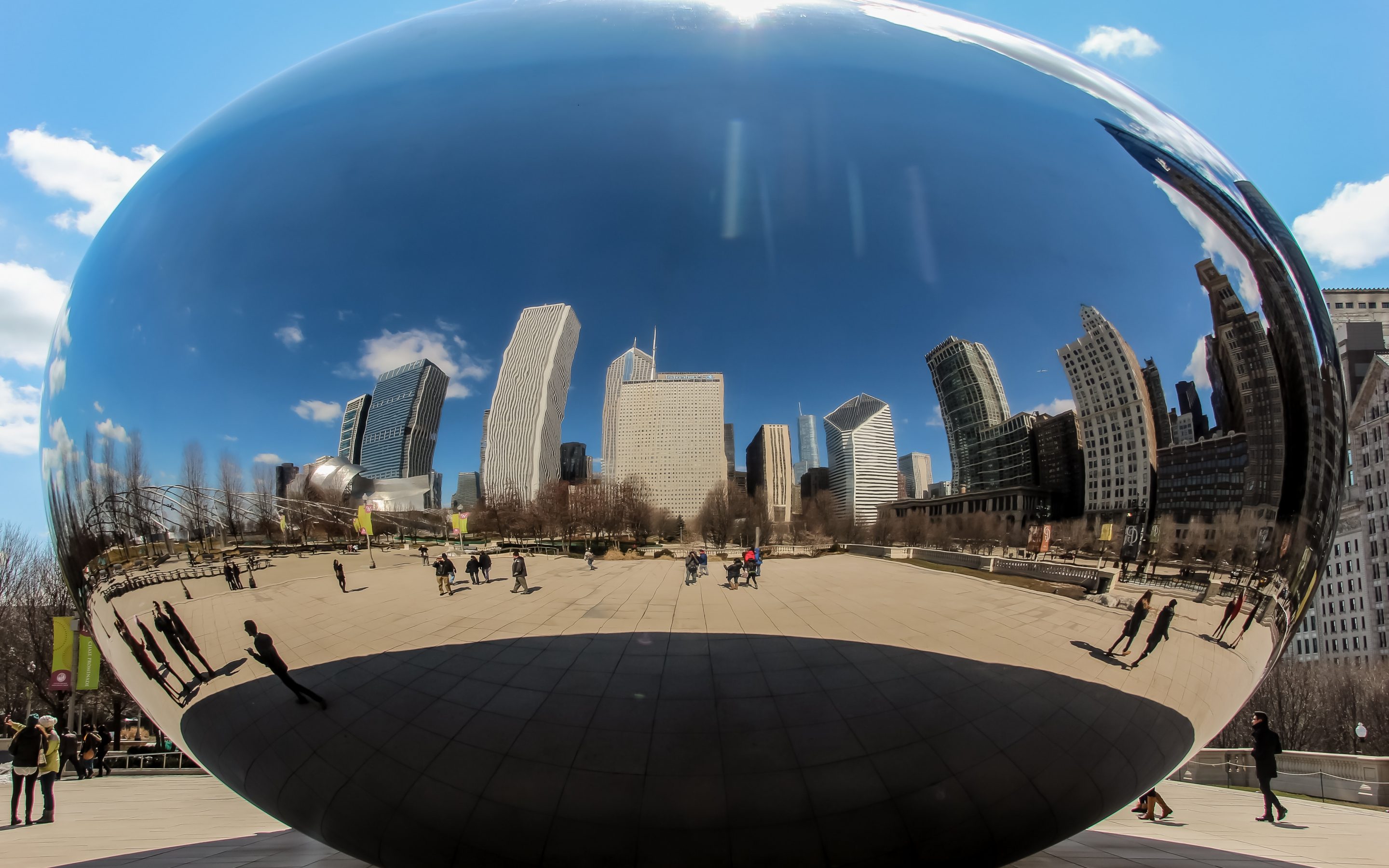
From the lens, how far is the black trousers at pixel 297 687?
2857 mm

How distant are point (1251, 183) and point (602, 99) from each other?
422cm

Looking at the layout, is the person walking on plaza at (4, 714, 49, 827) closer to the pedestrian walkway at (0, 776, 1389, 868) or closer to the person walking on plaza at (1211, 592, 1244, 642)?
the pedestrian walkway at (0, 776, 1389, 868)

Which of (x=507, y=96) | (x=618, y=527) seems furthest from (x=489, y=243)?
(x=618, y=527)

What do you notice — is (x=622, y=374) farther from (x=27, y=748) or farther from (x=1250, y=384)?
(x=27, y=748)

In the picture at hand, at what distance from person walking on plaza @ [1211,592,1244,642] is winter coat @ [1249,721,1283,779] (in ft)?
26.8

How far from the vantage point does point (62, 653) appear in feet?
55.6

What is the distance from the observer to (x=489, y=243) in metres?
2.68

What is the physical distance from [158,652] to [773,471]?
11.1 feet

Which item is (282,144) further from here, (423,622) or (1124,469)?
(1124,469)

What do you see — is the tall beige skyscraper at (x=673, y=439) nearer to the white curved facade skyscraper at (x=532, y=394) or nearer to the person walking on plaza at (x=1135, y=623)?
the white curved facade skyscraper at (x=532, y=394)

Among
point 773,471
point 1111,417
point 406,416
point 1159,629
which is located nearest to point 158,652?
point 406,416

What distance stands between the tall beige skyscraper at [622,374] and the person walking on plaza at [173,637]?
2507 mm

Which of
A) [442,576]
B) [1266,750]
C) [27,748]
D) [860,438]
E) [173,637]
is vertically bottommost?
[1266,750]

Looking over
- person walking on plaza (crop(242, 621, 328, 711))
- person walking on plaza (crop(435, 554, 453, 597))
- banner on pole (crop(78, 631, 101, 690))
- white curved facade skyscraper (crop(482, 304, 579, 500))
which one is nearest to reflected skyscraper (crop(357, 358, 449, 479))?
white curved facade skyscraper (crop(482, 304, 579, 500))
